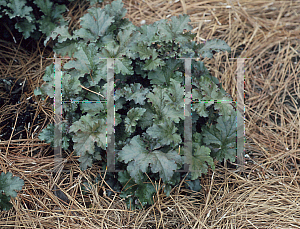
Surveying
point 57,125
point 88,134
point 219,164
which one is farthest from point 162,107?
point 57,125

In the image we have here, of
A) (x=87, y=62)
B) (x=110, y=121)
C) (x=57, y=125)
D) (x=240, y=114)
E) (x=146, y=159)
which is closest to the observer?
(x=146, y=159)

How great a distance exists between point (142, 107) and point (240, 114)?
924mm

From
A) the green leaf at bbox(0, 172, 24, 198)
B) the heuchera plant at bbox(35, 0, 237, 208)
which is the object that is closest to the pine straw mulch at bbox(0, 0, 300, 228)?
the heuchera plant at bbox(35, 0, 237, 208)

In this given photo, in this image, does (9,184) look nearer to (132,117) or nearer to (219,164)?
(132,117)

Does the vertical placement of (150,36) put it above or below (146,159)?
above

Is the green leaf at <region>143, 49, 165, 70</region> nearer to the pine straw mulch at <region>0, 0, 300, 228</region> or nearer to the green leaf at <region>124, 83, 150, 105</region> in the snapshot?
the green leaf at <region>124, 83, 150, 105</region>

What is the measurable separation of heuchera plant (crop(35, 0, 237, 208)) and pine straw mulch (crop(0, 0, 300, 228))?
0.55ft

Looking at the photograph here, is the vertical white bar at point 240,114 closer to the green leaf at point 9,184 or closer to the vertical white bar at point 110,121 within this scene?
the vertical white bar at point 110,121

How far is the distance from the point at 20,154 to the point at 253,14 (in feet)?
9.42

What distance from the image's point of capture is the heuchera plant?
193cm

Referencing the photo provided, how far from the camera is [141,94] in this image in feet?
6.96

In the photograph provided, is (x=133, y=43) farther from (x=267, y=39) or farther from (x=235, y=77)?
(x=267, y=39)

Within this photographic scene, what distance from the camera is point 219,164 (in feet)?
7.59

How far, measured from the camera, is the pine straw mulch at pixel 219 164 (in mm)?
1969
